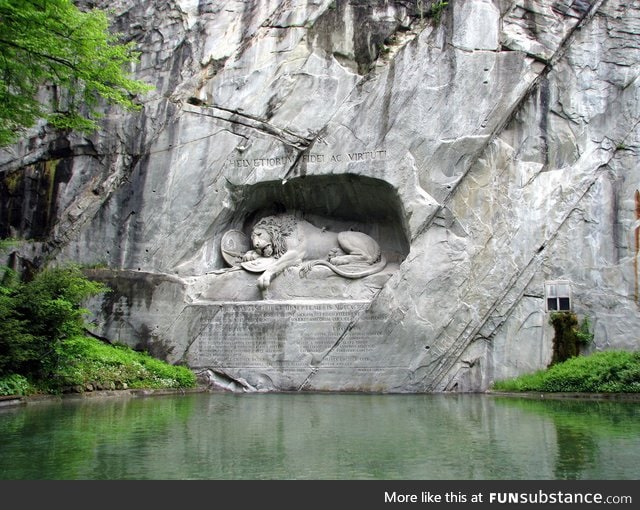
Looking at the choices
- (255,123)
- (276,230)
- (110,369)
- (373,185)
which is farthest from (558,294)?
(110,369)

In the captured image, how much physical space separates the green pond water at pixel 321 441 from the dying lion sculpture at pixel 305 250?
4585 mm

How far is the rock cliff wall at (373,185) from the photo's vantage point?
13.6 meters

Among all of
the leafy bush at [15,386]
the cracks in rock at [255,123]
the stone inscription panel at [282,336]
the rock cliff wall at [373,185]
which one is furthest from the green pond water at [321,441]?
the cracks in rock at [255,123]

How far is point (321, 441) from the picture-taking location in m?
6.67

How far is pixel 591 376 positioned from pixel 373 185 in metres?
5.85

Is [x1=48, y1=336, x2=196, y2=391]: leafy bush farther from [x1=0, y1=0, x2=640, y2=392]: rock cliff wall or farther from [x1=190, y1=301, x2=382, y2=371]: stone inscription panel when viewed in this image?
[x1=190, y1=301, x2=382, y2=371]: stone inscription panel

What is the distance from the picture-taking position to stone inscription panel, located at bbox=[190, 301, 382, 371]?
1370cm

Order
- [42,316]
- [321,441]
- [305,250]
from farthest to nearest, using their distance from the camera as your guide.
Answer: [305,250], [42,316], [321,441]

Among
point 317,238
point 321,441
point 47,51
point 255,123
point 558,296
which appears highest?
point 255,123

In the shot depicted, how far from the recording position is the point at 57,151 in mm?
16656

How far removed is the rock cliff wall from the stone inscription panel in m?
0.04

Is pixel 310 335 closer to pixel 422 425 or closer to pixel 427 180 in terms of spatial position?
pixel 427 180

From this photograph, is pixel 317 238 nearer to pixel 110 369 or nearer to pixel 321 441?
pixel 110 369

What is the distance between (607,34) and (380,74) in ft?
16.1
